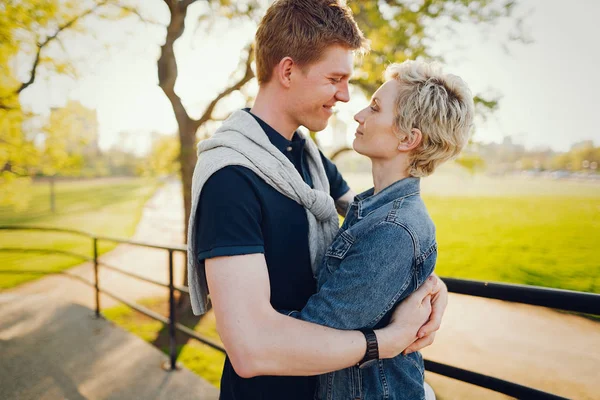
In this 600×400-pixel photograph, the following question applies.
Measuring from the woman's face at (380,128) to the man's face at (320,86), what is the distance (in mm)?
Answer: 142

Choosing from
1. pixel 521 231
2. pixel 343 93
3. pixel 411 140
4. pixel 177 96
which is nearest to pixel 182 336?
pixel 177 96

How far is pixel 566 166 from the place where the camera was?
20250 millimetres

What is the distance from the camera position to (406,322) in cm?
104

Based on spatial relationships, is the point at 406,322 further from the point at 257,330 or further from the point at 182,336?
the point at 182,336

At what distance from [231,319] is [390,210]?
1.85ft

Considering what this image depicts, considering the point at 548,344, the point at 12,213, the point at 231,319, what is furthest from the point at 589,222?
the point at 12,213

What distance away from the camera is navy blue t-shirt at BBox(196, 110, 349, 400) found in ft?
2.96

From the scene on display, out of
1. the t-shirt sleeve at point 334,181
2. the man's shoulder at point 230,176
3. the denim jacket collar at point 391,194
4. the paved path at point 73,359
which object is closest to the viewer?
the man's shoulder at point 230,176

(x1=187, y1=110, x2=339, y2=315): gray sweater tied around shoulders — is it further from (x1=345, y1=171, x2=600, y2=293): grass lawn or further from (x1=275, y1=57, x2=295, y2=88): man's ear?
(x1=345, y1=171, x2=600, y2=293): grass lawn

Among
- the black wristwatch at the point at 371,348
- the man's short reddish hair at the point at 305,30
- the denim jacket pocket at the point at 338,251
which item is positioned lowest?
the black wristwatch at the point at 371,348

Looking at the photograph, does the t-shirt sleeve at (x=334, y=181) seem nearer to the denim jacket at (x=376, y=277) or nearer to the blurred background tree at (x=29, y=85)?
the denim jacket at (x=376, y=277)

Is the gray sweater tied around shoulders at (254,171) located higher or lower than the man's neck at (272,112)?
lower

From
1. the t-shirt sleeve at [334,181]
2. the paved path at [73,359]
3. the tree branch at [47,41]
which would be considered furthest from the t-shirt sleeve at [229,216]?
the tree branch at [47,41]

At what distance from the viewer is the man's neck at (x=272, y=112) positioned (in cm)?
133
